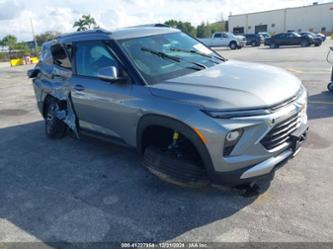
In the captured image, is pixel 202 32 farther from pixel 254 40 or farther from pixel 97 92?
pixel 97 92

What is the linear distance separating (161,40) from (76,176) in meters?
2.20

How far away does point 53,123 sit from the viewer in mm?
5398

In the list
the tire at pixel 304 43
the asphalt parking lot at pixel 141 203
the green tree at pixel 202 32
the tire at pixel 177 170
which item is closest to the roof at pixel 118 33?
the tire at pixel 177 170

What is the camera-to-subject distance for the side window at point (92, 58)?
3.83m

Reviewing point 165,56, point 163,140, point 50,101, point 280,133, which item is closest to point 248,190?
point 280,133

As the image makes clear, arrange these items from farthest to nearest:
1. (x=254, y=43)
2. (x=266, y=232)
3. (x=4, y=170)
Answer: (x=254, y=43) → (x=4, y=170) → (x=266, y=232)

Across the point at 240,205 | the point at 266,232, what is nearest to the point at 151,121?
the point at 240,205

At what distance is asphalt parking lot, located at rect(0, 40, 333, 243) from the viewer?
2.75m

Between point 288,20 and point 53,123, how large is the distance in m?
69.9

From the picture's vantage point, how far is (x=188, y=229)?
109 inches

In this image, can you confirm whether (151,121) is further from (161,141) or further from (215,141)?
(215,141)

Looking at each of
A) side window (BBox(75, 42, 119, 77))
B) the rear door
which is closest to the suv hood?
side window (BBox(75, 42, 119, 77))

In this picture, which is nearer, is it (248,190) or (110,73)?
(248,190)

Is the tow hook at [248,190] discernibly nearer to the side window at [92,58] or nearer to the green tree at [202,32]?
the side window at [92,58]
